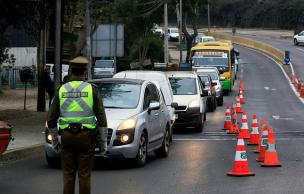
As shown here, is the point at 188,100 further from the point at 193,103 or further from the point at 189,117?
the point at 189,117

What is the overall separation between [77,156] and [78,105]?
58 cm

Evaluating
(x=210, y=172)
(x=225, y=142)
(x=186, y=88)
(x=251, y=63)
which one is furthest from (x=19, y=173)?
(x=251, y=63)

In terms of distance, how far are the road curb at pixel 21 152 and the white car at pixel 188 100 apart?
4941mm

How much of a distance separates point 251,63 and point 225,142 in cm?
3939

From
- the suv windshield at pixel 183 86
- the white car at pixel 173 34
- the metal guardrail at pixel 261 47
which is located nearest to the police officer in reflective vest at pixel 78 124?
the suv windshield at pixel 183 86

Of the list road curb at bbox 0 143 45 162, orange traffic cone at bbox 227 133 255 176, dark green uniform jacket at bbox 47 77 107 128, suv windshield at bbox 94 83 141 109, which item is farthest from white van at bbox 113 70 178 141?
dark green uniform jacket at bbox 47 77 107 128

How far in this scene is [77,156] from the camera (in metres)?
5.70

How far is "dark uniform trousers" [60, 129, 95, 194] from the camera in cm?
557

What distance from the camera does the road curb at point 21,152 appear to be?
393 inches

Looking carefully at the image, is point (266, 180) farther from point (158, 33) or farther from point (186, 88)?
point (158, 33)

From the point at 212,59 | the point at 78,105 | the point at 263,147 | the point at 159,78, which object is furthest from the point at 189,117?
the point at 212,59

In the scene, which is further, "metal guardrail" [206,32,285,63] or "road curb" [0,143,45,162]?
"metal guardrail" [206,32,285,63]

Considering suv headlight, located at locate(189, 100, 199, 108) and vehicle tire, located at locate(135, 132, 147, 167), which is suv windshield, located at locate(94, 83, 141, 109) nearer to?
vehicle tire, located at locate(135, 132, 147, 167)

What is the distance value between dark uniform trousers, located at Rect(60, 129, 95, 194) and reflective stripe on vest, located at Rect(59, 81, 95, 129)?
0.12m
